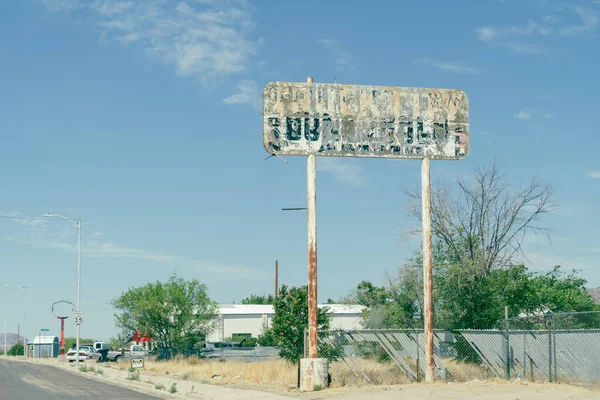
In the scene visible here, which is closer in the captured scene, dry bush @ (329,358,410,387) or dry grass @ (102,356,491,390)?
dry bush @ (329,358,410,387)

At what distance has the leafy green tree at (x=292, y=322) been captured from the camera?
1438 inches

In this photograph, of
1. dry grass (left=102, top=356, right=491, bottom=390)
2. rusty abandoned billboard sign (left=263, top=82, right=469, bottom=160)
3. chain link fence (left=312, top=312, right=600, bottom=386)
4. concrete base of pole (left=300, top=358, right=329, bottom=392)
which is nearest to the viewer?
chain link fence (left=312, top=312, right=600, bottom=386)

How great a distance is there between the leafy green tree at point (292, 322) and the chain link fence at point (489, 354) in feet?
29.0

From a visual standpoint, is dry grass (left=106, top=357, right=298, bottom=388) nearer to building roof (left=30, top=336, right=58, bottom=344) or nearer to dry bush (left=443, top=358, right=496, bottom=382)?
dry bush (left=443, top=358, right=496, bottom=382)

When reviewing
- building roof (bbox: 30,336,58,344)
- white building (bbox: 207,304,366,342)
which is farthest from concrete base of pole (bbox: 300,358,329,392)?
building roof (bbox: 30,336,58,344)

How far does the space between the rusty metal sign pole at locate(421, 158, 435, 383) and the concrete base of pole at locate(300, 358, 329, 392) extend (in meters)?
3.32

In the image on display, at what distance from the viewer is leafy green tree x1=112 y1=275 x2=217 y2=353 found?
2122 inches

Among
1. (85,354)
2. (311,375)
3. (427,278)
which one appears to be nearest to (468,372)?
(427,278)

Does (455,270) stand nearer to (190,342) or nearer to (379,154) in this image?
(379,154)

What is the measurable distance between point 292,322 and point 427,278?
13793mm

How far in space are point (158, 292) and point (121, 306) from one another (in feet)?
14.0

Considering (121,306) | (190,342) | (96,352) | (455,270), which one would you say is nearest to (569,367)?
(455,270)

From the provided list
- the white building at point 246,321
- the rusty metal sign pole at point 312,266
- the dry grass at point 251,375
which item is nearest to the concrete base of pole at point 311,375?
the rusty metal sign pole at point 312,266

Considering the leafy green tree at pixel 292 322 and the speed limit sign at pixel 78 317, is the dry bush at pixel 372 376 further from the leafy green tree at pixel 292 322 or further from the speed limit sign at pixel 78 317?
the speed limit sign at pixel 78 317
